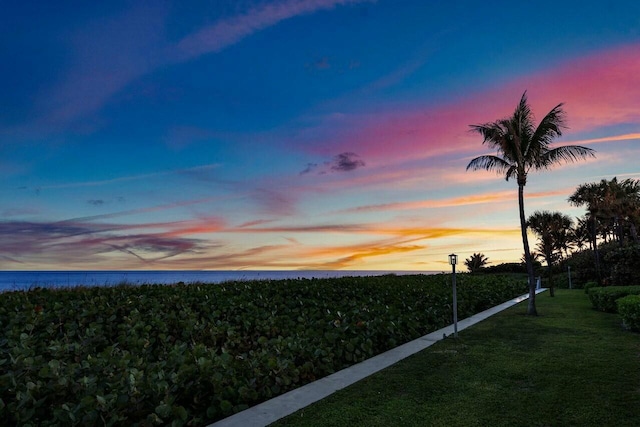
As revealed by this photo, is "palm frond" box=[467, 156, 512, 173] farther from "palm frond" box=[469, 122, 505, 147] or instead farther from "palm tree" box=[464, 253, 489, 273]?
"palm tree" box=[464, 253, 489, 273]

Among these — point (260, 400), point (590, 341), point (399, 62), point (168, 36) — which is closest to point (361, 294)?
point (590, 341)

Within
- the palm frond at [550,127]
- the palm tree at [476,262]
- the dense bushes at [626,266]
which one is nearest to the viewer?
the palm frond at [550,127]

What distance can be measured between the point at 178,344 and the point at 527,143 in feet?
42.1

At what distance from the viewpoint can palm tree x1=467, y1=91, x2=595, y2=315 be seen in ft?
45.4

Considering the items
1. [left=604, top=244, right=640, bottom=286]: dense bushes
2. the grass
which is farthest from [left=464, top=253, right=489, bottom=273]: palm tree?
the grass

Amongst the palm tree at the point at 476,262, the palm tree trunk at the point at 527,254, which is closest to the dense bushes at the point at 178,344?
the palm tree trunk at the point at 527,254

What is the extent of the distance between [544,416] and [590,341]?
565 centimetres

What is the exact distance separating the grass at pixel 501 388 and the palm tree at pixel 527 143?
5577 mm

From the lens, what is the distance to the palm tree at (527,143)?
1385 cm

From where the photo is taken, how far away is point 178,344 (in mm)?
6676

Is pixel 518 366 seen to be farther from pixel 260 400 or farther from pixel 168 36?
pixel 168 36

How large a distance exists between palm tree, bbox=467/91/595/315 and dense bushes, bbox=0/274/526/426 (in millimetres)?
4148

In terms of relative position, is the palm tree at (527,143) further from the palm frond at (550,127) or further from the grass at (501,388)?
the grass at (501,388)

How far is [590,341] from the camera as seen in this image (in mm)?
9180
